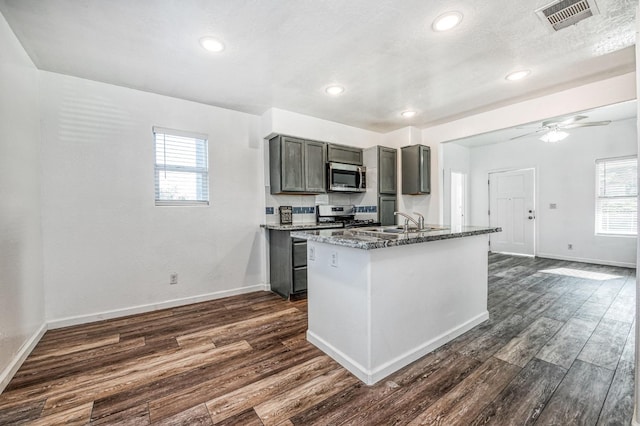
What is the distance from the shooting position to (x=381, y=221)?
14.9ft

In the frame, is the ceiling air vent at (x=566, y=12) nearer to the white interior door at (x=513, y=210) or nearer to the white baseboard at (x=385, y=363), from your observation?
the white baseboard at (x=385, y=363)

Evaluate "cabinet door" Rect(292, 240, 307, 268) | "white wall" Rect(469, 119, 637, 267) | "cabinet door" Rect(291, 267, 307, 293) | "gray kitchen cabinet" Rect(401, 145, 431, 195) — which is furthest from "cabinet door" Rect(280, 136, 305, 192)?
"white wall" Rect(469, 119, 637, 267)

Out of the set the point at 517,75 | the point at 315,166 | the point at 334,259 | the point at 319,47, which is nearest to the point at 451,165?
the point at 517,75

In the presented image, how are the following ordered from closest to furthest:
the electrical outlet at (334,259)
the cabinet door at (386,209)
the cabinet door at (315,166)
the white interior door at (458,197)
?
the electrical outlet at (334,259) < the cabinet door at (315,166) < the cabinet door at (386,209) < the white interior door at (458,197)

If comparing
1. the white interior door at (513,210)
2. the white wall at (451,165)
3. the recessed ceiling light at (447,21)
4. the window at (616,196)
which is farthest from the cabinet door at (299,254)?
the window at (616,196)

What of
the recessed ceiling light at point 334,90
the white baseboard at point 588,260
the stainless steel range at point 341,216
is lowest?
the white baseboard at point 588,260

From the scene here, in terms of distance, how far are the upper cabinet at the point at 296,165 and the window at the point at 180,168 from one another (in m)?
0.90

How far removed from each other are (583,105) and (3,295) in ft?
18.5

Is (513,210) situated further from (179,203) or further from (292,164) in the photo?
(179,203)

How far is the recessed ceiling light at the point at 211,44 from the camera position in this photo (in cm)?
221

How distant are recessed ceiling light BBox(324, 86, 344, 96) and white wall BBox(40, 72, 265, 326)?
1307 mm

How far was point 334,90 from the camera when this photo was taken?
3.20 meters

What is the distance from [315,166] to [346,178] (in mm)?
604

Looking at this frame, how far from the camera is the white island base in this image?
184 cm
